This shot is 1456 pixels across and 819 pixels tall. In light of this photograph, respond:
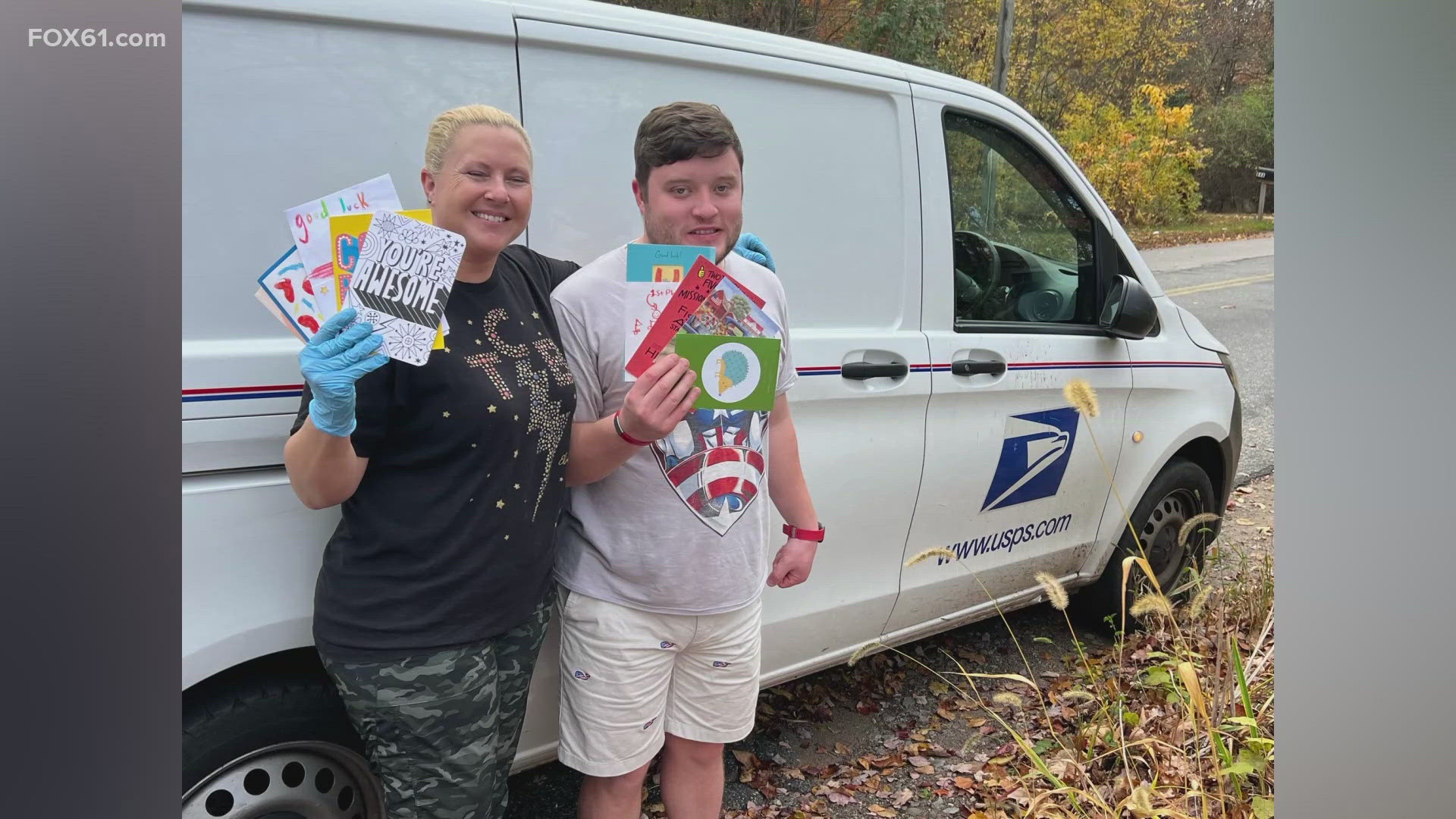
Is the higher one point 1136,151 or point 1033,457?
point 1136,151

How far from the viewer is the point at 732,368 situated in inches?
73.9

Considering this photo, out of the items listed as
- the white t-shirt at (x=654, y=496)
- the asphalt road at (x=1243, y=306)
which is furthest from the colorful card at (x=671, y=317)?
the asphalt road at (x=1243, y=306)

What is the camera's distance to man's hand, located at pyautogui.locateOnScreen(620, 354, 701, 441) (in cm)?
180

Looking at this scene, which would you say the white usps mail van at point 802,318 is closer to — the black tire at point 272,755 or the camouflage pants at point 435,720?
the black tire at point 272,755

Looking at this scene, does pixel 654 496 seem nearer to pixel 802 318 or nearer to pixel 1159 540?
pixel 802 318

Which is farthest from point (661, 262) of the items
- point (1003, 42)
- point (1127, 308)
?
point (1003, 42)

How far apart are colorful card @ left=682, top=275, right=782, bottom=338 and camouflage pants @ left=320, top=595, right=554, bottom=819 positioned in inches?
28.1

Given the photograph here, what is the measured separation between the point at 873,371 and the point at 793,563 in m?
0.68

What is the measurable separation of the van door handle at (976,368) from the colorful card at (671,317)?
52.9 inches

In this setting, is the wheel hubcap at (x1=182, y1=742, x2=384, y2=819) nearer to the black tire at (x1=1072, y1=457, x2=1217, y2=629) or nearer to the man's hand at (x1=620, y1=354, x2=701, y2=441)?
the man's hand at (x1=620, y1=354, x2=701, y2=441)

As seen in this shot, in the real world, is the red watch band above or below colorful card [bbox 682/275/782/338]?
below

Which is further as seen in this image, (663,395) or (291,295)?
(663,395)

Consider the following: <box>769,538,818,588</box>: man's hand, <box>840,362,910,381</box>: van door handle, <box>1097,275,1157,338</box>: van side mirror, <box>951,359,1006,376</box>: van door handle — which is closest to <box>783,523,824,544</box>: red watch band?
<box>769,538,818,588</box>: man's hand

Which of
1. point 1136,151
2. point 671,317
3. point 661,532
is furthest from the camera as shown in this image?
point 1136,151
